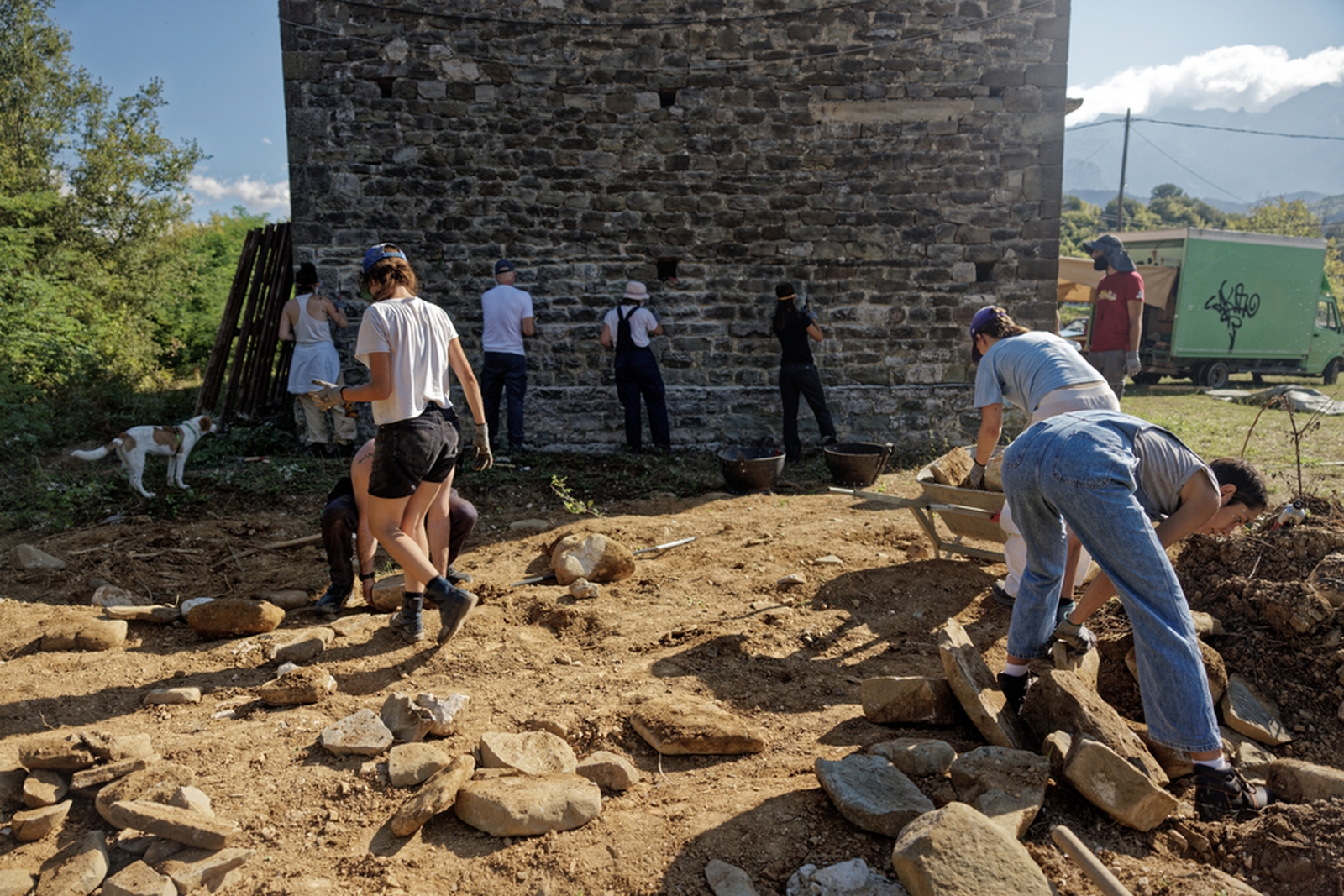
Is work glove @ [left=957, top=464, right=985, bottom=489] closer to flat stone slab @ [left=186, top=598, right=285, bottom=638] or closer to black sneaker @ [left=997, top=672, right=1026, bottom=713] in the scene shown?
black sneaker @ [left=997, top=672, right=1026, bottom=713]

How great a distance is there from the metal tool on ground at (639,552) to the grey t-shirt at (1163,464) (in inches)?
125

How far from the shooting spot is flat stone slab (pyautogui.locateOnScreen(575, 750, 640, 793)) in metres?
2.82

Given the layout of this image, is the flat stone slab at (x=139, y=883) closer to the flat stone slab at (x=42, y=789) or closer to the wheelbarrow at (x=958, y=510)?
the flat stone slab at (x=42, y=789)

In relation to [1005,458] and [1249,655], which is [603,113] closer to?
[1005,458]

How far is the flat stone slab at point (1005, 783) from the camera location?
2365 mm

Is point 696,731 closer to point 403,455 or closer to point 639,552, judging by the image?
point 403,455

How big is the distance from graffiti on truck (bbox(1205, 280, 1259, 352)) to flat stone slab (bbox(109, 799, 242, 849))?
1810cm

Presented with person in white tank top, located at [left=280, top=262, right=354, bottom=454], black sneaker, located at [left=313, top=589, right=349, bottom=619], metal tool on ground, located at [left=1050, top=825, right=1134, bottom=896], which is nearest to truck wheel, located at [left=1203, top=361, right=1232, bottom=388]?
person in white tank top, located at [left=280, top=262, right=354, bottom=454]

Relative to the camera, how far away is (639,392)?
8688mm

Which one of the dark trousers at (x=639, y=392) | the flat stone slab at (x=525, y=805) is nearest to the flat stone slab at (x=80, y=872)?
the flat stone slab at (x=525, y=805)

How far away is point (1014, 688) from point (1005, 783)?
0.70m

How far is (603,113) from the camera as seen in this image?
8602 millimetres

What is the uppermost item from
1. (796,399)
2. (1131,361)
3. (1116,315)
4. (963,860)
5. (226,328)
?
(1116,315)

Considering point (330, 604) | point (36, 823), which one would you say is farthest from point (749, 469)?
point (36, 823)
